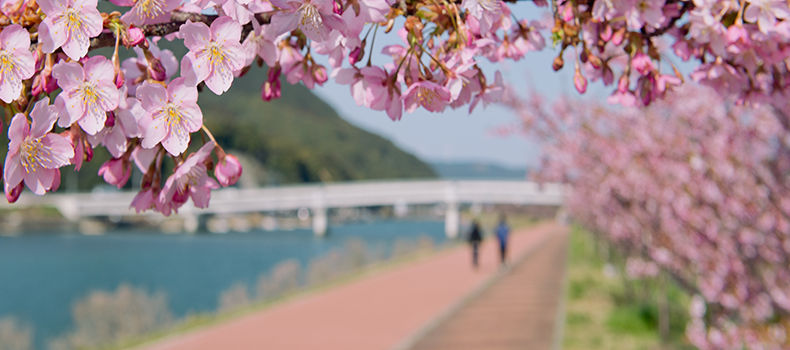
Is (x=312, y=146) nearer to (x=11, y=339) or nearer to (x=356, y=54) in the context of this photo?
(x=11, y=339)

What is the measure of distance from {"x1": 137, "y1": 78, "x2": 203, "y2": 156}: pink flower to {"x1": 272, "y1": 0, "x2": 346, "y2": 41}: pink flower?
0.19 meters

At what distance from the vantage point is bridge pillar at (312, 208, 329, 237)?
55.8m

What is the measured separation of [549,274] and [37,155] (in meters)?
15.5

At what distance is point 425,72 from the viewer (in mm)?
1233

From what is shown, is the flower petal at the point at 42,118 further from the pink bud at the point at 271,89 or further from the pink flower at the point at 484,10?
the pink flower at the point at 484,10

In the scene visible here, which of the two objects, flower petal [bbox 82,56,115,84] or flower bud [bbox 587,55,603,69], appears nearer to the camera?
flower petal [bbox 82,56,115,84]

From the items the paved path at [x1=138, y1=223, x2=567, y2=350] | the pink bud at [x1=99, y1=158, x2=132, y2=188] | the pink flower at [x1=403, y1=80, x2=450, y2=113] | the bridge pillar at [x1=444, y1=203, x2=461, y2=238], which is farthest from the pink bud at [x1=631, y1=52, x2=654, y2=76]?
the bridge pillar at [x1=444, y1=203, x2=461, y2=238]

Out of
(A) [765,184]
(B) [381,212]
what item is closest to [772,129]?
(A) [765,184]

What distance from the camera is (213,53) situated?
97cm

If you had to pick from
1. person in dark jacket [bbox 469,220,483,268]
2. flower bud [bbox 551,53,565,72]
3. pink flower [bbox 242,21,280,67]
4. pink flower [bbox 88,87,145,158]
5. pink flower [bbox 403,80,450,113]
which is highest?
pink flower [bbox 242,21,280,67]

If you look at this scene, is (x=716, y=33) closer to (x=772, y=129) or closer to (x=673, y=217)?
(x=772, y=129)

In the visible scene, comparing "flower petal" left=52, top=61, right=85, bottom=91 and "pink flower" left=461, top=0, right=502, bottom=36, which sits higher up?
"pink flower" left=461, top=0, right=502, bottom=36

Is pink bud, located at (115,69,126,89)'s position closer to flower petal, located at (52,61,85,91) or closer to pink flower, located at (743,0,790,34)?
flower petal, located at (52,61,85,91)

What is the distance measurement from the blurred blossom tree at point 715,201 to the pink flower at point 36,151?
4.26 metres
